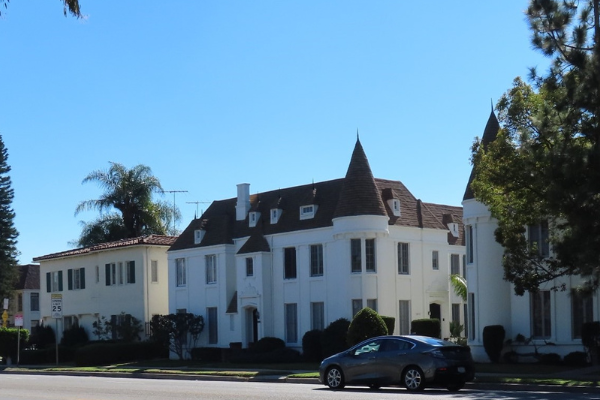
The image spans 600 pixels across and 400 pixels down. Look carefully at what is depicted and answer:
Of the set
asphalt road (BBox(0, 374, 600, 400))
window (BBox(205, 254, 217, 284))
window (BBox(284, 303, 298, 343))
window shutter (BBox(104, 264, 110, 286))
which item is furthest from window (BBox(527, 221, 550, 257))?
window shutter (BBox(104, 264, 110, 286))

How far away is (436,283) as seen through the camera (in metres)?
47.2

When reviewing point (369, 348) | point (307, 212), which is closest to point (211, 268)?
point (307, 212)

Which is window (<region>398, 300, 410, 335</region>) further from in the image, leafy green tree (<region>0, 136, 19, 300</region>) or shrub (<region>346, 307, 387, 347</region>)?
leafy green tree (<region>0, 136, 19, 300</region>)

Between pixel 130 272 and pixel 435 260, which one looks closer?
pixel 435 260

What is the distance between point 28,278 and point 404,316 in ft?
150

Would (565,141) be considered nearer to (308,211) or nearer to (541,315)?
(541,315)

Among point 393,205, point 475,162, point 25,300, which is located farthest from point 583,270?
point 25,300

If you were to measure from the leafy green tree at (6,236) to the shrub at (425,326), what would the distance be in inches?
1514

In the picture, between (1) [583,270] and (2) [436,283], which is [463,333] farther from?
(1) [583,270]

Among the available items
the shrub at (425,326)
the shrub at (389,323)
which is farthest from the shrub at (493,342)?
the shrub at (425,326)

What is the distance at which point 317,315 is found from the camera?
45625mm

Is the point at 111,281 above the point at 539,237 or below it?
below

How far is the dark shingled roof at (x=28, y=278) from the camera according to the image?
8050cm

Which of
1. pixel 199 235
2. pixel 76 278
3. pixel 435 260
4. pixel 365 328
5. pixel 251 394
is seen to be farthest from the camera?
pixel 76 278
